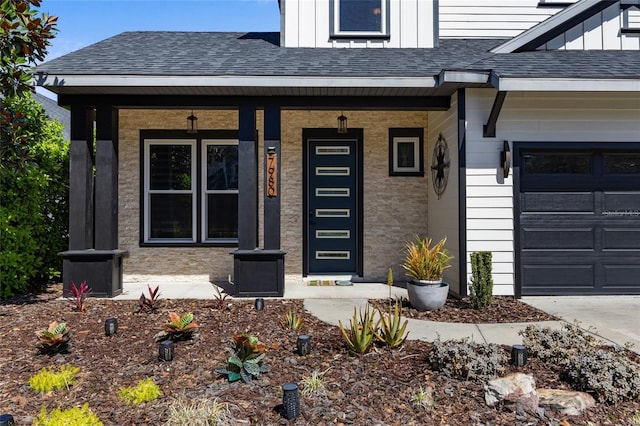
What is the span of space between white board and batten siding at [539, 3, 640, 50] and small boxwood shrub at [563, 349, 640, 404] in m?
5.80

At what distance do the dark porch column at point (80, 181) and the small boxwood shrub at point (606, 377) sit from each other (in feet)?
21.1

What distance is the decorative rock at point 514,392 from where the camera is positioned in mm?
2934

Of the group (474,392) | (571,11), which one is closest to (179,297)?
(474,392)

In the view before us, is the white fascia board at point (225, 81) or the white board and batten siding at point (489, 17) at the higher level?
the white board and batten siding at point (489, 17)

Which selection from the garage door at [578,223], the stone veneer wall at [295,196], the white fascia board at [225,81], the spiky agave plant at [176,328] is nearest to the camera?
the spiky agave plant at [176,328]

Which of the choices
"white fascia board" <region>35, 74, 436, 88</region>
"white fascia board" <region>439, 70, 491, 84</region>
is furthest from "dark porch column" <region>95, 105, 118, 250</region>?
"white fascia board" <region>439, 70, 491, 84</region>

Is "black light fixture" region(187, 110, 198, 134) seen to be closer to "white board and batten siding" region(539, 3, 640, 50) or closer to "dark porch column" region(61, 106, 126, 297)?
"dark porch column" region(61, 106, 126, 297)

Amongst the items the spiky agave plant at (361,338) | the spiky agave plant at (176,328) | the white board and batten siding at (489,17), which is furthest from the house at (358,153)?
the spiky agave plant at (361,338)

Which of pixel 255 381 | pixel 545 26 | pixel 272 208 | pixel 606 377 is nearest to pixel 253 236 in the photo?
pixel 272 208

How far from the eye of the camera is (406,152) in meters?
8.09

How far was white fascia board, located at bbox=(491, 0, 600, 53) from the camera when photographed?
7004mm

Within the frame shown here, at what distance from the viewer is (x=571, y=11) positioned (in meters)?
7.03

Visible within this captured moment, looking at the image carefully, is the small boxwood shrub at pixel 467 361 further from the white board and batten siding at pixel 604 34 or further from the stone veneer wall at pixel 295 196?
the white board and batten siding at pixel 604 34

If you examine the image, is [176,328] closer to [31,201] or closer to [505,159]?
[31,201]
